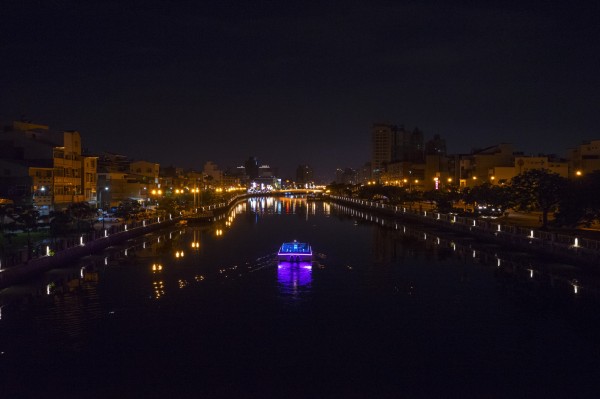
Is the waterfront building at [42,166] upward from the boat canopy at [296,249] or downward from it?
upward

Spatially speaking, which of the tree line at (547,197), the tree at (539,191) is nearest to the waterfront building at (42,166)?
the tree at (539,191)

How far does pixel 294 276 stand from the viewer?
26.4 meters

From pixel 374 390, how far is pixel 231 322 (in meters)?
6.68

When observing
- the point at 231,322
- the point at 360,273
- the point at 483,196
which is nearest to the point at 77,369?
the point at 231,322

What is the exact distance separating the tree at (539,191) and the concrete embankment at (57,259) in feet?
87.7

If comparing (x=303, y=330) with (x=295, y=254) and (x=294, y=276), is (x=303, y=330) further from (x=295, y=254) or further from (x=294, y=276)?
(x=295, y=254)

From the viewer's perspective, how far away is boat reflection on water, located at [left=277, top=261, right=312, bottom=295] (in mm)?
23469

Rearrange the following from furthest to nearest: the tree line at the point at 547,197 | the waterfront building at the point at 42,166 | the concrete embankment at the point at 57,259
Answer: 1. the waterfront building at the point at 42,166
2. the tree line at the point at 547,197
3. the concrete embankment at the point at 57,259

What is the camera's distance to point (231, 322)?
59.3 feet

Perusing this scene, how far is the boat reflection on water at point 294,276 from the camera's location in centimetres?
2347

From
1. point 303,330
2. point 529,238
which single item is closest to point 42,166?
point 303,330

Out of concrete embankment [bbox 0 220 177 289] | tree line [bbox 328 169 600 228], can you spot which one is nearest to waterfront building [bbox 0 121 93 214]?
concrete embankment [bbox 0 220 177 289]

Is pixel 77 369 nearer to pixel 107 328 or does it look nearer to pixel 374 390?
pixel 107 328

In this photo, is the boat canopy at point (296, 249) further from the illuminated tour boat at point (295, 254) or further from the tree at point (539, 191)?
the tree at point (539, 191)
